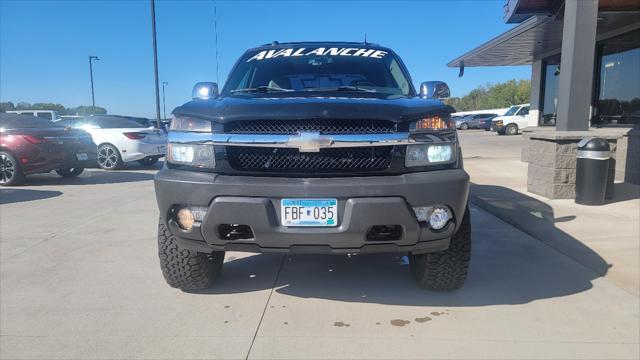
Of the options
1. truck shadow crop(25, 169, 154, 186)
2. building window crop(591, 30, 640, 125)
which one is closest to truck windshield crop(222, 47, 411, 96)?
truck shadow crop(25, 169, 154, 186)

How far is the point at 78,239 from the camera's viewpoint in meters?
5.03

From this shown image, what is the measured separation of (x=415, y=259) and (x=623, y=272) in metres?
1.82

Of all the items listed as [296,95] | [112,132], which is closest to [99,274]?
[296,95]

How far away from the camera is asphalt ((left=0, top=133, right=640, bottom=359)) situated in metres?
2.69

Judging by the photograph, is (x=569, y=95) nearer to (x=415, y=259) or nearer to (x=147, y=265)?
(x=415, y=259)

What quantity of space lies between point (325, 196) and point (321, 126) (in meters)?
0.43

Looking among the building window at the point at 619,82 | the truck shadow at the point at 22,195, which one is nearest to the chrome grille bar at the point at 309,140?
the truck shadow at the point at 22,195

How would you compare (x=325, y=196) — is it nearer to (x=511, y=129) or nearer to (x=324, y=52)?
(x=324, y=52)

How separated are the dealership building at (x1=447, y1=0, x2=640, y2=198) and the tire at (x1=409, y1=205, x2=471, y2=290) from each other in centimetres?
404

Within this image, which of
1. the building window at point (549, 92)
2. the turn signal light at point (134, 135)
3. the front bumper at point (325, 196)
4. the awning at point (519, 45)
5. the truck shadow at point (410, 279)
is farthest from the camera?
the building window at point (549, 92)

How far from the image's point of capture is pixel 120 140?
11633 millimetres

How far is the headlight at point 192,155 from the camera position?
9.27ft

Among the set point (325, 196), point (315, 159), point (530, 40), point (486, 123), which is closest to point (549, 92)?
point (530, 40)

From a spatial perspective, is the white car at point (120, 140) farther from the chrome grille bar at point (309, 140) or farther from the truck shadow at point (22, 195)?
the chrome grille bar at point (309, 140)
